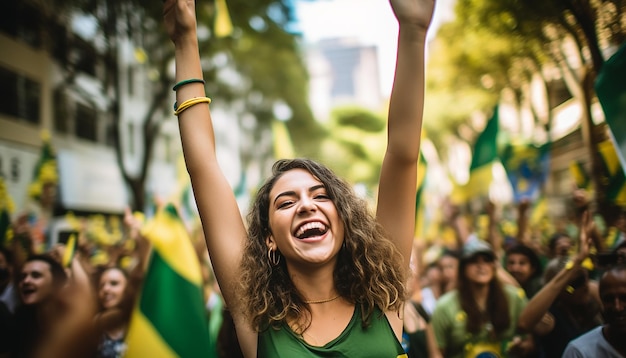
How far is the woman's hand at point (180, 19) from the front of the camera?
199cm

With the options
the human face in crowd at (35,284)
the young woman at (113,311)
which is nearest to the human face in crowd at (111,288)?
the young woman at (113,311)

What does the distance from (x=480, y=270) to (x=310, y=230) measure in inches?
94.0

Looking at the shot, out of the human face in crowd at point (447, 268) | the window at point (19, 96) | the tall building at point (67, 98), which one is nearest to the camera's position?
the human face in crowd at point (447, 268)

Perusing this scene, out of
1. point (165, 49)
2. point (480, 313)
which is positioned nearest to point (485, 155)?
point (480, 313)

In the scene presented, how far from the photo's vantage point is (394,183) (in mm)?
1857

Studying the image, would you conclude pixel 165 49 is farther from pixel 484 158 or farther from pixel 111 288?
pixel 111 288

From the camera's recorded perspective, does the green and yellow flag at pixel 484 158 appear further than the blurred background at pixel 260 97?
Yes

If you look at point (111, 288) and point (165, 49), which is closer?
point (111, 288)

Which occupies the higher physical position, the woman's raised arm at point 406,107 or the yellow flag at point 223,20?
the yellow flag at point 223,20

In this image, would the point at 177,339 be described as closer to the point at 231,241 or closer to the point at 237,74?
the point at 231,241

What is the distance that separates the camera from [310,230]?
1.81 m

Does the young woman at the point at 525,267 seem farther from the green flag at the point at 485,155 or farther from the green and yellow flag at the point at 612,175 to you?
the green flag at the point at 485,155

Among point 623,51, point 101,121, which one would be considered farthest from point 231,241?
point 101,121

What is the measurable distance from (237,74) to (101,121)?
16.5 ft
